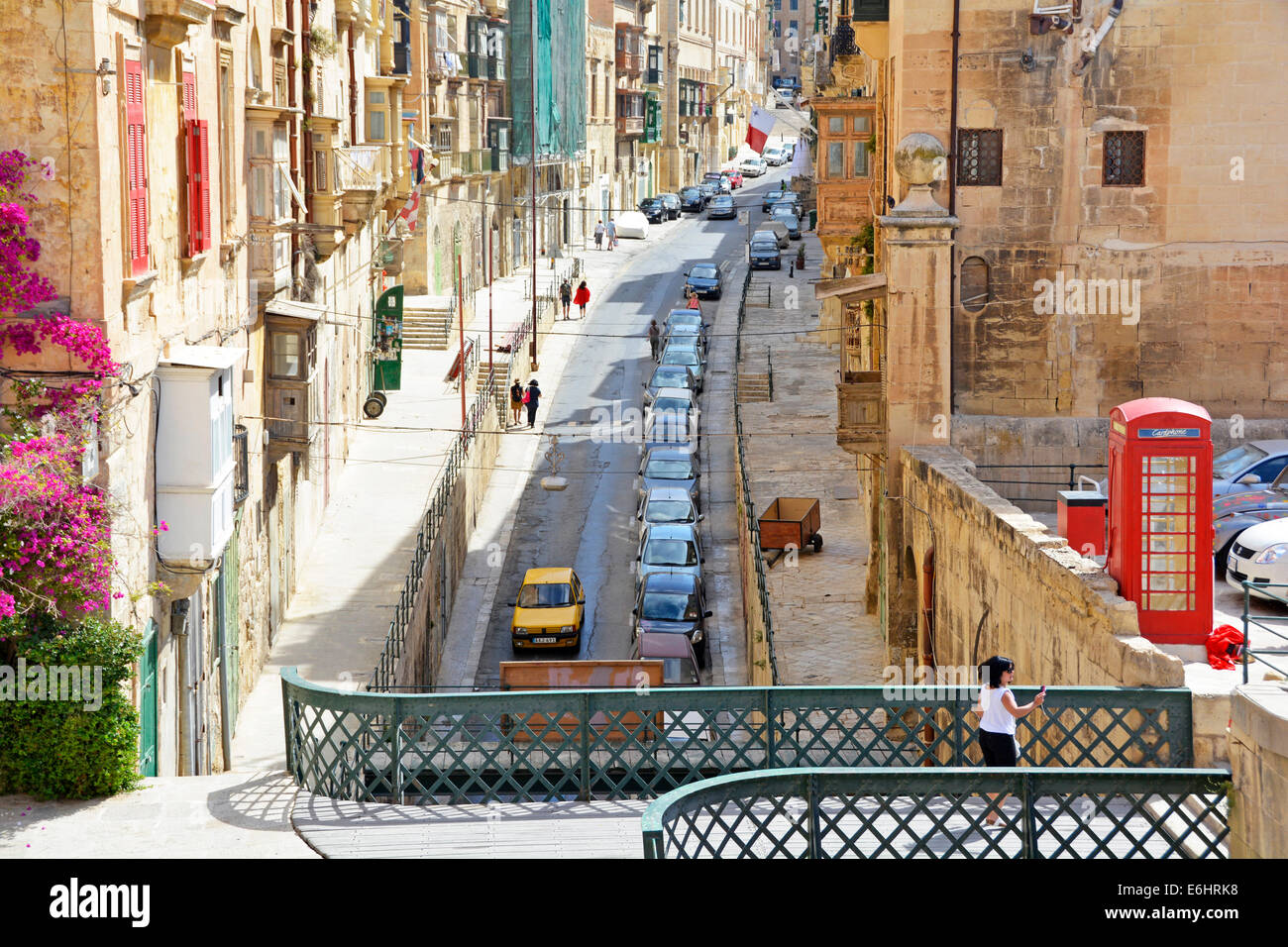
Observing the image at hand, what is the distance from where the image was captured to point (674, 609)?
29.3 meters

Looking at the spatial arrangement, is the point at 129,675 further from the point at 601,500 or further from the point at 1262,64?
the point at 601,500

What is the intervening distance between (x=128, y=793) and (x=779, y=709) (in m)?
5.69

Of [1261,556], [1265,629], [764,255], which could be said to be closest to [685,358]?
[764,255]

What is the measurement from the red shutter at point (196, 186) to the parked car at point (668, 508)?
15983 millimetres

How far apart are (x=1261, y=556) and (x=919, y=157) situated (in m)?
7.43

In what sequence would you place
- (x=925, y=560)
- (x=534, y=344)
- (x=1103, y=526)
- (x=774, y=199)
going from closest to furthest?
(x=1103, y=526) < (x=925, y=560) < (x=534, y=344) < (x=774, y=199)

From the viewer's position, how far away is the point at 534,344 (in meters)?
52.0

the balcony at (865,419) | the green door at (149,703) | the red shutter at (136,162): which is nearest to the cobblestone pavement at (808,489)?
the balcony at (865,419)

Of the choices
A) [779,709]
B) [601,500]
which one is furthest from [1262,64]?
[601,500]

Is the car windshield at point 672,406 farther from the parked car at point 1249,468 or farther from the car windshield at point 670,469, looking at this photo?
the parked car at point 1249,468

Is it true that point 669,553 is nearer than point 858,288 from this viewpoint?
No

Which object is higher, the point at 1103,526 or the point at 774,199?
the point at 774,199

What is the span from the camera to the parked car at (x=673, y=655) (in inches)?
1081

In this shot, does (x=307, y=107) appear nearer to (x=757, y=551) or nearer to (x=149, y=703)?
(x=757, y=551)
